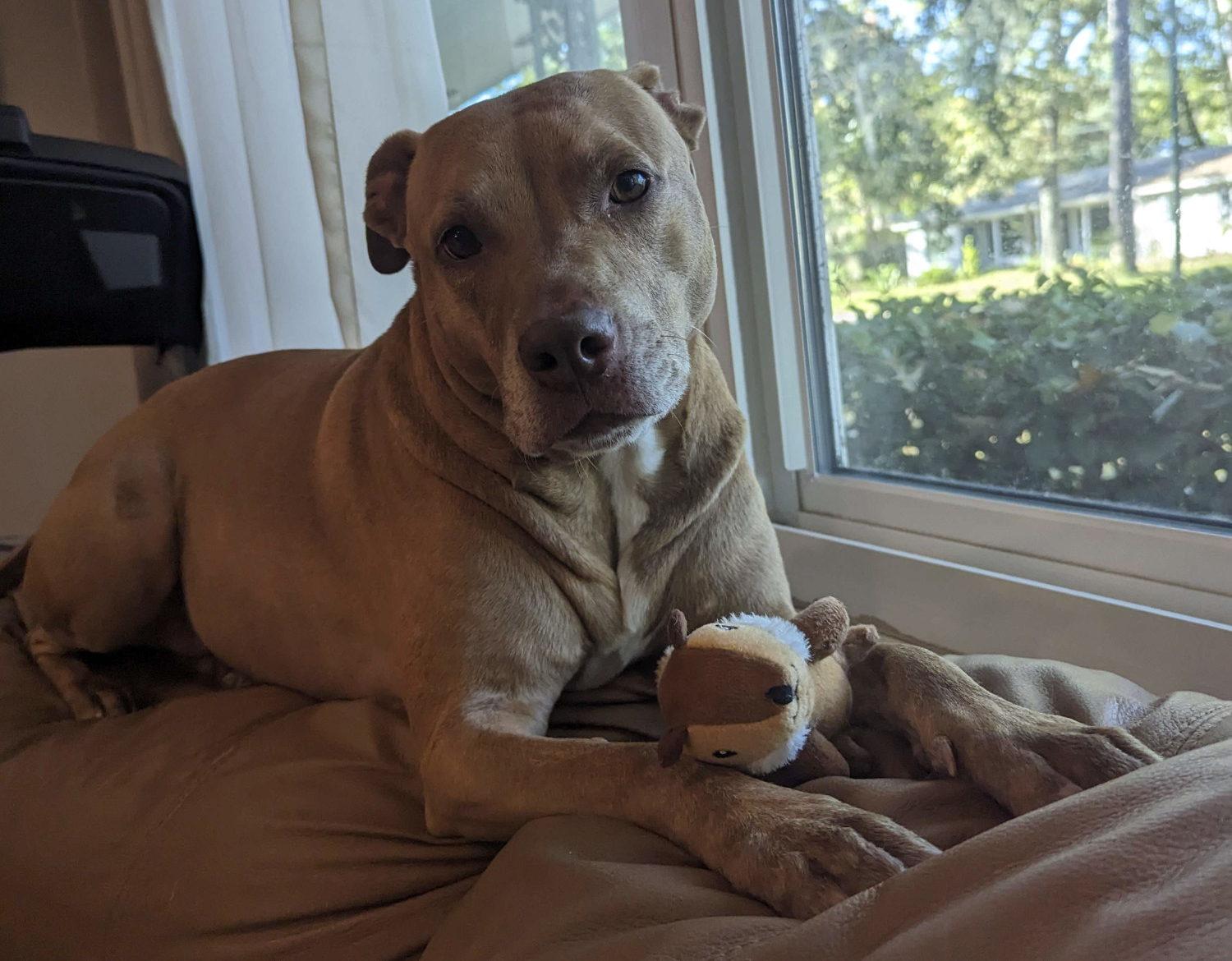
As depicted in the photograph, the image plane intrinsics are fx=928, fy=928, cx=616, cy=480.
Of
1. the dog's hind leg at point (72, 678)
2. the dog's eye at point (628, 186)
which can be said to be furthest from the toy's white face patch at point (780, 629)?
the dog's hind leg at point (72, 678)

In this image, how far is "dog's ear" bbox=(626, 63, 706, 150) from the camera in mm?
1617

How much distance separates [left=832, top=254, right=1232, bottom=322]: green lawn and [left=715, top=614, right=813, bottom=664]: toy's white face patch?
3.25 feet

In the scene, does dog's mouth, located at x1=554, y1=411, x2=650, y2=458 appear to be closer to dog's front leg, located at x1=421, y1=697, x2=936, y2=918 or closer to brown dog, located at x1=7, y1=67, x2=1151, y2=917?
brown dog, located at x1=7, y1=67, x2=1151, y2=917

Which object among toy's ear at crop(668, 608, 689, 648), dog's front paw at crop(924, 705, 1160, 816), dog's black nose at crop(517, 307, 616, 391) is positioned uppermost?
dog's black nose at crop(517, 307, 616, 391)

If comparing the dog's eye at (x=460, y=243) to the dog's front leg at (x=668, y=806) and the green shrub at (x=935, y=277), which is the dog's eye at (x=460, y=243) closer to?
the dog's front leg at (x=668, y=806)

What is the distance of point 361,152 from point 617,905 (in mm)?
1880

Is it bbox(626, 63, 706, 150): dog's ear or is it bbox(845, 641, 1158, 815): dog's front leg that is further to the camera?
bbox(626, 63, 706, 150): dog's ear

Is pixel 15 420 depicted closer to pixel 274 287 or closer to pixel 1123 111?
pixel 274 287

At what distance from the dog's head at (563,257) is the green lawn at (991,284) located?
676 mm

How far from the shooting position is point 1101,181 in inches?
64.3

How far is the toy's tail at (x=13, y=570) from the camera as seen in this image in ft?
7.30

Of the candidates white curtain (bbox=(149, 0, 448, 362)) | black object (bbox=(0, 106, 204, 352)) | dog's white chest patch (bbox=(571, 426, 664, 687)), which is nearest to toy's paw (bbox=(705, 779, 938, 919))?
dog's white chest patch (bbox=(571, 426, 664, 687))

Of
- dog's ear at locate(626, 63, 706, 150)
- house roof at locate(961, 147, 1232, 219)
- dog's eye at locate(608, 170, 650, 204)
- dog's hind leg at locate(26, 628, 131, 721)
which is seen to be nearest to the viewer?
dog's eye at locate(608, 170, 650, 204)

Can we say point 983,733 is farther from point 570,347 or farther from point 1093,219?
point 1093,219
